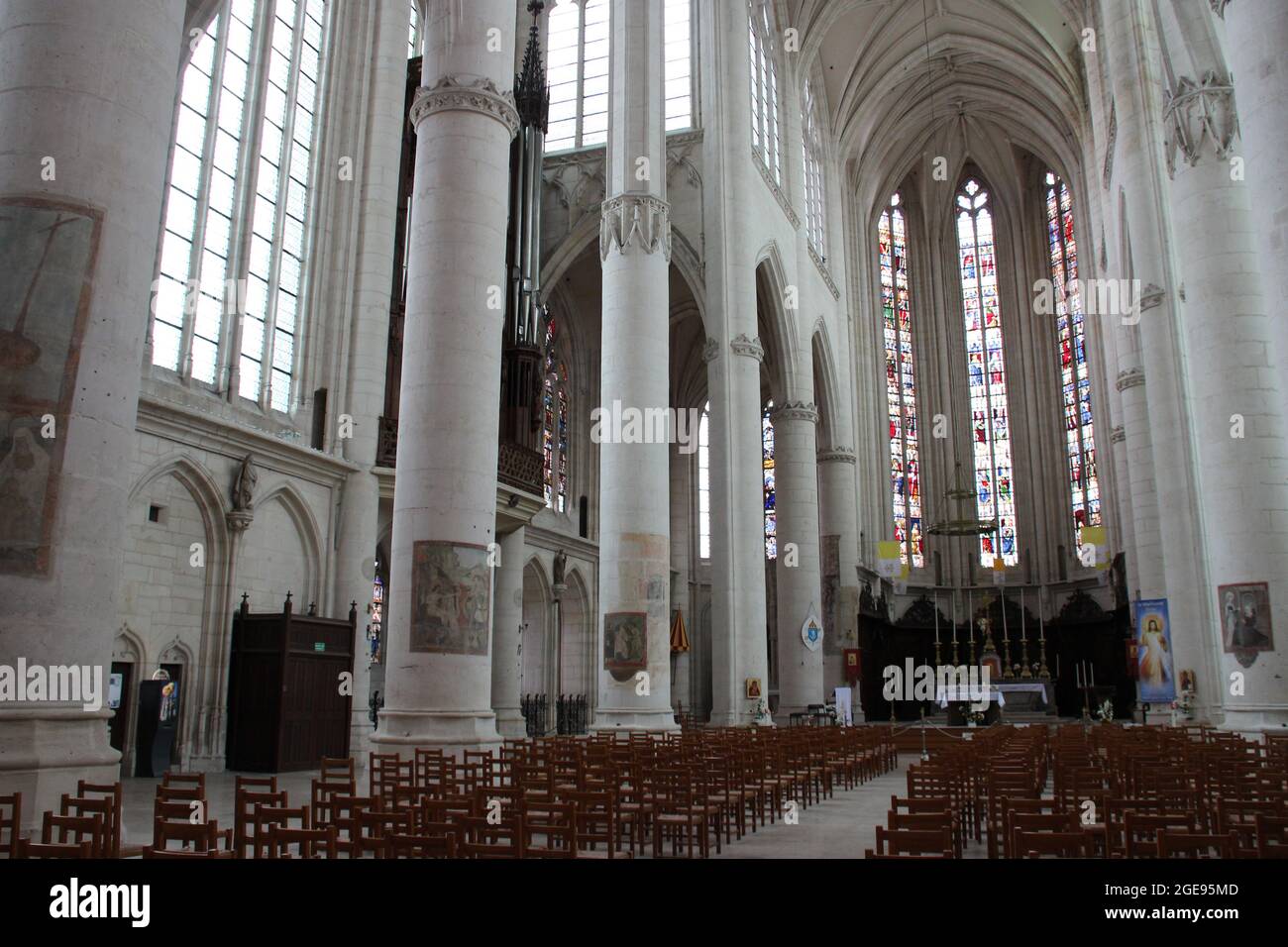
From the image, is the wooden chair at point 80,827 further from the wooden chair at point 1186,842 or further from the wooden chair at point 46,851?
the wooden chair at point 1186,842

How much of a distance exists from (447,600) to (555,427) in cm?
1932

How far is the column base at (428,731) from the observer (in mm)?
10961

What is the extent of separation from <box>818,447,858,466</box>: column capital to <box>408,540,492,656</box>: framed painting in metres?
25.0

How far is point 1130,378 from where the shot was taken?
2600 cm

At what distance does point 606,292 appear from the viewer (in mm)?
19594

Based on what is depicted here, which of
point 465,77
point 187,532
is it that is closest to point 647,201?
point 465,77

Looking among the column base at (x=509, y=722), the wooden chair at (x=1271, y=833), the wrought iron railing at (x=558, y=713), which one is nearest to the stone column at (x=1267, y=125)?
the wooden chair at (x=1271, y=833)

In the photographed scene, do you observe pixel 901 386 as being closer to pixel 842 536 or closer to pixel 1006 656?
pixel 842 536

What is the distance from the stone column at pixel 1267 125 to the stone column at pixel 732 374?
48.1ft

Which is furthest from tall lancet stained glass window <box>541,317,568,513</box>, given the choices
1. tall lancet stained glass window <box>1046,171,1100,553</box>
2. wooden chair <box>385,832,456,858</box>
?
wooden chair <box>385,832,456,858</box>

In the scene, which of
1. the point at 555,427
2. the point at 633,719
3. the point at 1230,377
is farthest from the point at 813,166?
the point at 633,719
